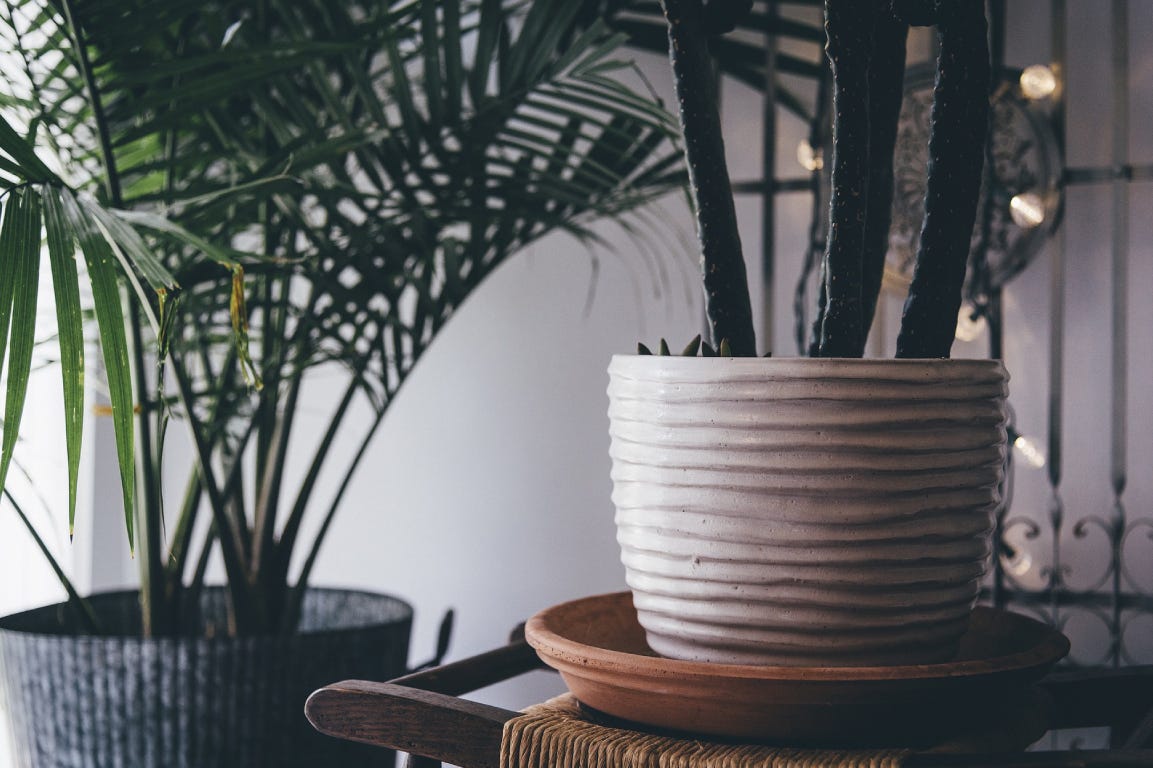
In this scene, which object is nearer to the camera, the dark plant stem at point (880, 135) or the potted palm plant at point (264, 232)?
the dark plant stem at point (880, 135)

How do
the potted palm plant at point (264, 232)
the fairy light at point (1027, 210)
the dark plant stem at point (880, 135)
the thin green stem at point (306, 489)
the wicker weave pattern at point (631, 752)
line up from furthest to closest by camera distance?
the fairy light at point (1027, 210) < the thin green stem at point (306, 489) < the potted palm plant at point (264, 232) < the dark plant stem at point (880, 135) < the wicker weave pattern at point (631, 752)

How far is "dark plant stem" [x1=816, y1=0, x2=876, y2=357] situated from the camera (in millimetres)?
461

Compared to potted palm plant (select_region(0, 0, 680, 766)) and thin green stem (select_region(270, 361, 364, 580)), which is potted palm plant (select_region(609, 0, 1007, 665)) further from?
thin green stem (select_region(270, 361, 364, 580))

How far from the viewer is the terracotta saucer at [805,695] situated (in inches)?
16.3

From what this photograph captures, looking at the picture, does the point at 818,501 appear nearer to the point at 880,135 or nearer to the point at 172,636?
the point at 880,135

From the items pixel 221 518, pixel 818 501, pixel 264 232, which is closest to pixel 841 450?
pixel 818 501

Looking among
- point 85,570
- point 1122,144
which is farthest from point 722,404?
point 85,570

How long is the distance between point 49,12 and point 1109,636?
133 cm

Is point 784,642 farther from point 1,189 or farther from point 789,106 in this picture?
point 789,106

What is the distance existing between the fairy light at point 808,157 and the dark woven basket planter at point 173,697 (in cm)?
85

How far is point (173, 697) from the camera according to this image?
2.92 ft

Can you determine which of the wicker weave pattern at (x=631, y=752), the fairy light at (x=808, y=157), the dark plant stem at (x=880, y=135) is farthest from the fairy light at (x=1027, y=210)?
the wicker weave pattern at (x=631, y=752)

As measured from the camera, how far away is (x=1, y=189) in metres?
0.57

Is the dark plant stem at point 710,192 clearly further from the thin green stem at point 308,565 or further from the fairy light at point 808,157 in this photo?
the fairy light at point 808,157
